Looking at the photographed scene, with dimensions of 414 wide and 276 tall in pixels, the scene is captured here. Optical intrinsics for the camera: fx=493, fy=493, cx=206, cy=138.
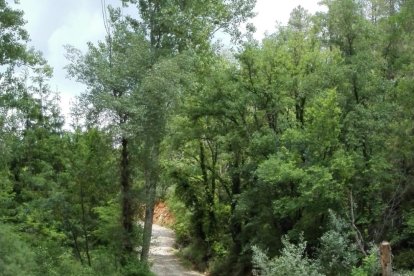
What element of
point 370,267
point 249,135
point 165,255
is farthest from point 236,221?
point 370,267

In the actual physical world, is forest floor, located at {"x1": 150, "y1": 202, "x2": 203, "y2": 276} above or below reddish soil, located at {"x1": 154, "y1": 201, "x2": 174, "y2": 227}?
below

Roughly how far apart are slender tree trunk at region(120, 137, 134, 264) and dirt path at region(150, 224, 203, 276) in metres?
2.84

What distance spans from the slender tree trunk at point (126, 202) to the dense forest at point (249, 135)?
0.14 feet

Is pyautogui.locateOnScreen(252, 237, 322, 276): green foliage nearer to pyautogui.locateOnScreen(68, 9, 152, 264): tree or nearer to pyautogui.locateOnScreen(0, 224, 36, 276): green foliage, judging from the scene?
pyautogui.locateOnScreen(68, 9, 152, 264): tree

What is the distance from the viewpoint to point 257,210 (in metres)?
20.3

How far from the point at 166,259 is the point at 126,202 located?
45.7 feet

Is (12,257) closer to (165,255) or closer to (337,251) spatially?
(337,251)

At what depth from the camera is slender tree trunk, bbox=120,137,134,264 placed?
1596cm

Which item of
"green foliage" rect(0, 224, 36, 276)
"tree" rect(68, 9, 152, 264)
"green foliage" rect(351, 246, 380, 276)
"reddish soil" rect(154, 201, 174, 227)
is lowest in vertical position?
"green foliage" rect(351, 246, 380, 276)

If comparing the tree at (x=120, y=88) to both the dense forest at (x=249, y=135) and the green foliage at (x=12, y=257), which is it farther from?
the green foliage at (x=12, y=257)

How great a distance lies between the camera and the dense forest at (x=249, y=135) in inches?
594

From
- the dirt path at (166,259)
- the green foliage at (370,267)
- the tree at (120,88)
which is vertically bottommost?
the dirt path at (166,259)

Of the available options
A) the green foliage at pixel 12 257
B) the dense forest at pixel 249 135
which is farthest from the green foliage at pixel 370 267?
the green foliage at pixel 12 257

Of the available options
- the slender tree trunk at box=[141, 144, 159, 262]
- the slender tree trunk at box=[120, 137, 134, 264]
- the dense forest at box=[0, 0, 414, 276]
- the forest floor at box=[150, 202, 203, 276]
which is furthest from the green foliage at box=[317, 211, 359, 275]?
the forest floor at box=[150, 202, 203, 276]
